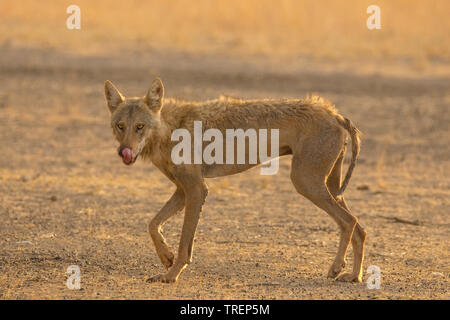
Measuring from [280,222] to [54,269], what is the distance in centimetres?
320

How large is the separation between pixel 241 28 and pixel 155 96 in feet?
68.4

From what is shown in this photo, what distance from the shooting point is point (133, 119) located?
7.96 metres

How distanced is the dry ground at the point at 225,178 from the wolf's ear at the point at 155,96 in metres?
1.57

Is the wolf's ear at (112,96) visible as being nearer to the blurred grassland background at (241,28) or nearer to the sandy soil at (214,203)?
the sandy soil at (214,203)

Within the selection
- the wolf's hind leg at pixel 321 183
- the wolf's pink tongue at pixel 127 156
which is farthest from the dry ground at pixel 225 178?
the wolf's pink tongue at pixel 127 156

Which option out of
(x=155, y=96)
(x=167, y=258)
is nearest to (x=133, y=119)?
(x=155, y=96)

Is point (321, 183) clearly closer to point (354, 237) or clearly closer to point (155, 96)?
point (354, 237)

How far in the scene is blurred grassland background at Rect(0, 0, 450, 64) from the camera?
2474 cm

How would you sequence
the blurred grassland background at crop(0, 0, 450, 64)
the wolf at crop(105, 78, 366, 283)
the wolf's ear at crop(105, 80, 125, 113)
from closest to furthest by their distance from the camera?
the wolf at crop(105, 78, 366, 283) → the wolf's ear at crop(105, 80, 125, 113) → the blurred grassland background at crop(0, 0, 450, 64)

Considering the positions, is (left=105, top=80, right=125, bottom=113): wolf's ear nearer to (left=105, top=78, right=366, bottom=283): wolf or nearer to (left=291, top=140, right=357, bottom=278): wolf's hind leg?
(left=105, top=78, right=366, bottom=283): wolf

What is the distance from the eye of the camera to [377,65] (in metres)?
23.8

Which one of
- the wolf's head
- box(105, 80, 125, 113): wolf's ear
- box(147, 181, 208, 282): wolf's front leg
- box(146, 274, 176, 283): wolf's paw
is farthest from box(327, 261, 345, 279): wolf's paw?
box(105, 80, 125, 113): wolf's ear

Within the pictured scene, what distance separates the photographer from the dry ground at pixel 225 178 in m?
8.45

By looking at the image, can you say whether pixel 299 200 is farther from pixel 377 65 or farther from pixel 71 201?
pixel 377 65
